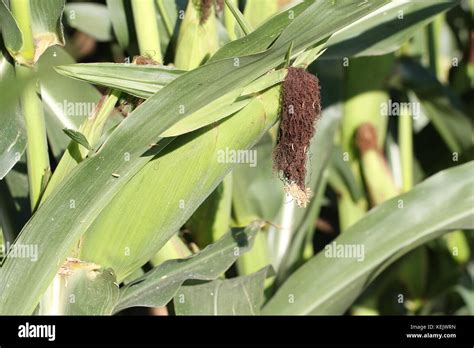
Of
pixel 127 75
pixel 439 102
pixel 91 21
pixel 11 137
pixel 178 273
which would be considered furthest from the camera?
pixel 439 102

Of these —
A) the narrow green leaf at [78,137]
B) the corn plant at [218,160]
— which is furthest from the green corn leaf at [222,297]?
the narrow green leaf at [78,137]

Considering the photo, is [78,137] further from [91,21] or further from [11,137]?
[91,21]

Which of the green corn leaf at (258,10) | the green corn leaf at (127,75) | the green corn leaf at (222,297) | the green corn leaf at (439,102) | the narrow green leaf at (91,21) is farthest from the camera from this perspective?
the green corn leaf at (439,102)

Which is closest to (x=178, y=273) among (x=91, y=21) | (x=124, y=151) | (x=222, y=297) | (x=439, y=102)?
(x=222, y=297)

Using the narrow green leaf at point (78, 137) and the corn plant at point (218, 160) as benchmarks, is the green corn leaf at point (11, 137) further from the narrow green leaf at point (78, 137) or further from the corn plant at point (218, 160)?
the narrow green leaf at point (78, 137)

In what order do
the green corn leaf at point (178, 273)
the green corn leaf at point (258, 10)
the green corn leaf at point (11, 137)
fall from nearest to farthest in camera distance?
the green corn leaf at point (11, 137), the green corn leaf at point (178, 273), the green corn leaf at point (258, 10)
